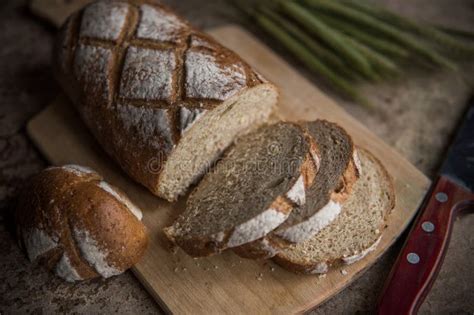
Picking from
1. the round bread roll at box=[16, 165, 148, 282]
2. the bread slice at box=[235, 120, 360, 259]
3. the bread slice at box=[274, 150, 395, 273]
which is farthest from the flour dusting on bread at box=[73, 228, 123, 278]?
the bread slice at box=[274, 150, 395, 273]

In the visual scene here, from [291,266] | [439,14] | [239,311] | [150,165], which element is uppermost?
[439,14]

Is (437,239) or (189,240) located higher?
(437,239)

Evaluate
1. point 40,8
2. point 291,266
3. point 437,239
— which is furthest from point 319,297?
point 40,8

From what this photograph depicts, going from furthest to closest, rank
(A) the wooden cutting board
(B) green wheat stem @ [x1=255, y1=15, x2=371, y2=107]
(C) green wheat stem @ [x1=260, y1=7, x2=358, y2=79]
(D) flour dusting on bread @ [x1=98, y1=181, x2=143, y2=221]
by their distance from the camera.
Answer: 1. (C) green wheat stem @ [x1=260, y1=7, x2=358, y2=79]
2. (B) green wheat stem @ [x1=255, y1=15, x2=371, y2=107]
3. (D) flour dusting on bread @ [x1=98, y1=181, x2=143, y2=221]
4. (A) the wooden cutting board

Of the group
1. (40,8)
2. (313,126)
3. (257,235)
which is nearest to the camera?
(257,235)

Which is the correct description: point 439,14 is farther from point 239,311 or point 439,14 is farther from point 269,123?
point 239,311

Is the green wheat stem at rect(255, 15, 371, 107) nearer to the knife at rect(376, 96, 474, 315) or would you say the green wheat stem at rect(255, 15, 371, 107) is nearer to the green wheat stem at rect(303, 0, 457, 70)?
the green wheat stem at rect(303, 0, 457, 70)

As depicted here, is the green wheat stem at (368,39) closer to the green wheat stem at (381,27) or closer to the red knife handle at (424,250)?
the green wheat stem at (381,27)
